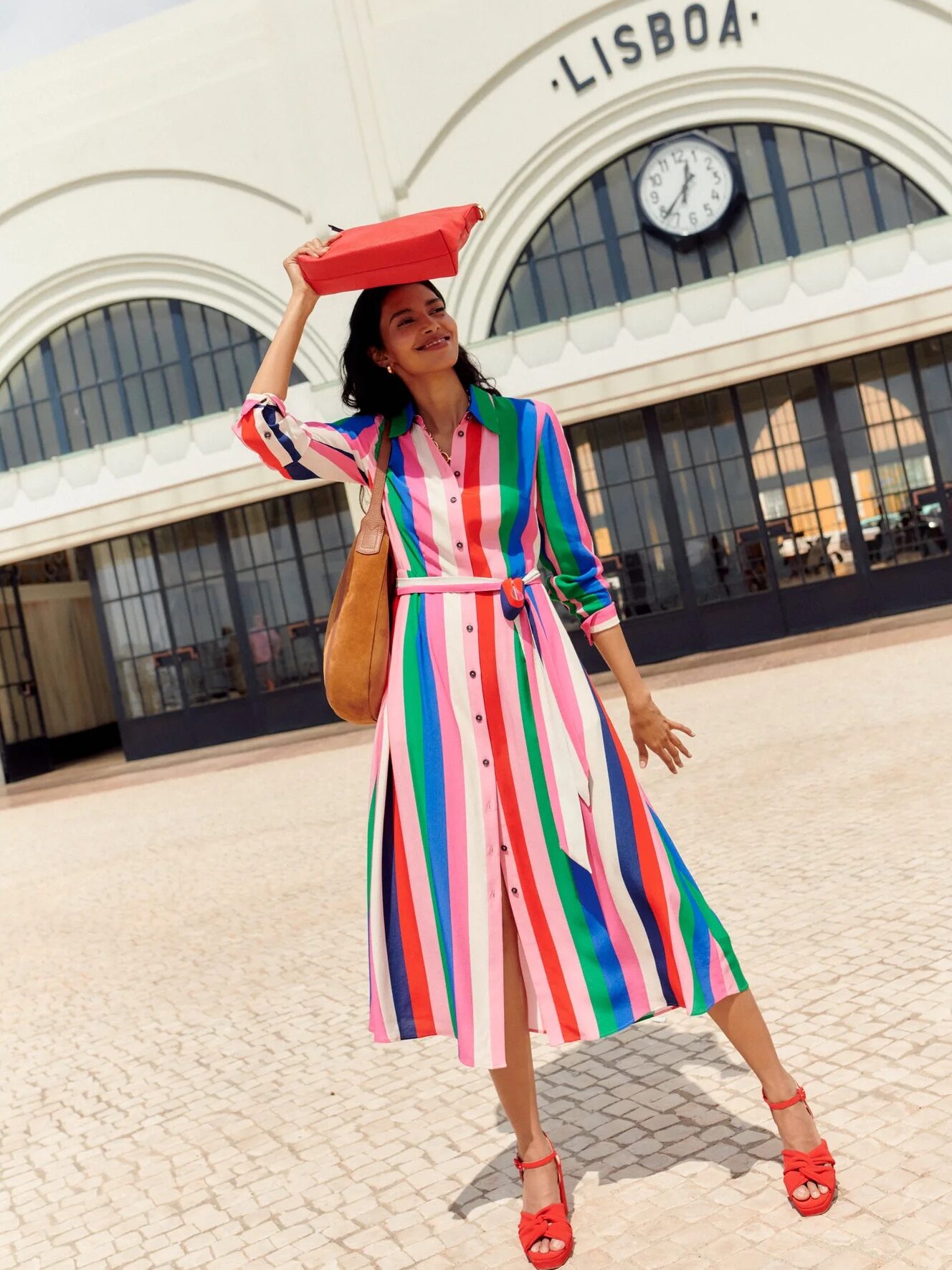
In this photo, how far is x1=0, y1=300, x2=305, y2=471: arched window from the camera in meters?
16.9

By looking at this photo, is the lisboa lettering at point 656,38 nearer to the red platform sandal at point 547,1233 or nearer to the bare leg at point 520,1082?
the bare leg at point 520,1082

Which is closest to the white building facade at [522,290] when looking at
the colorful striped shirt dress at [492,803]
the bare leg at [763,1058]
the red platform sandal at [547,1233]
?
the colorful striped shirt dress at [492,803]

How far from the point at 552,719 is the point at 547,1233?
927 millimetres

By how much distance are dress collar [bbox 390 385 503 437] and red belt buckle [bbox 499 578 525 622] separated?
0.32 meters

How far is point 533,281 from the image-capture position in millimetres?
15609

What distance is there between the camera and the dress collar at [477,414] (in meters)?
2.46

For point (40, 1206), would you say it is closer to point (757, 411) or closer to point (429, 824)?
point (429, 824)

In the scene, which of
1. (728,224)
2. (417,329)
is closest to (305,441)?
(417,329)

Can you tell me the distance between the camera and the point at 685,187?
14961 mm

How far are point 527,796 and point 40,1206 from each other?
171cm

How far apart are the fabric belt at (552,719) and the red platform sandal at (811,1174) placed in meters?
0.65

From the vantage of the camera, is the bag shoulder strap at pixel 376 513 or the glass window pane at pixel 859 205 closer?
the bag shoulder strap at pixel 376 513

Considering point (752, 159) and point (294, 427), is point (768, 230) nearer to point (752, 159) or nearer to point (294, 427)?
point (752, 159)

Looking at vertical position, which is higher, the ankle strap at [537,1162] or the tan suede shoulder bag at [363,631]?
the tan suede shoulder bag at [363,631]
